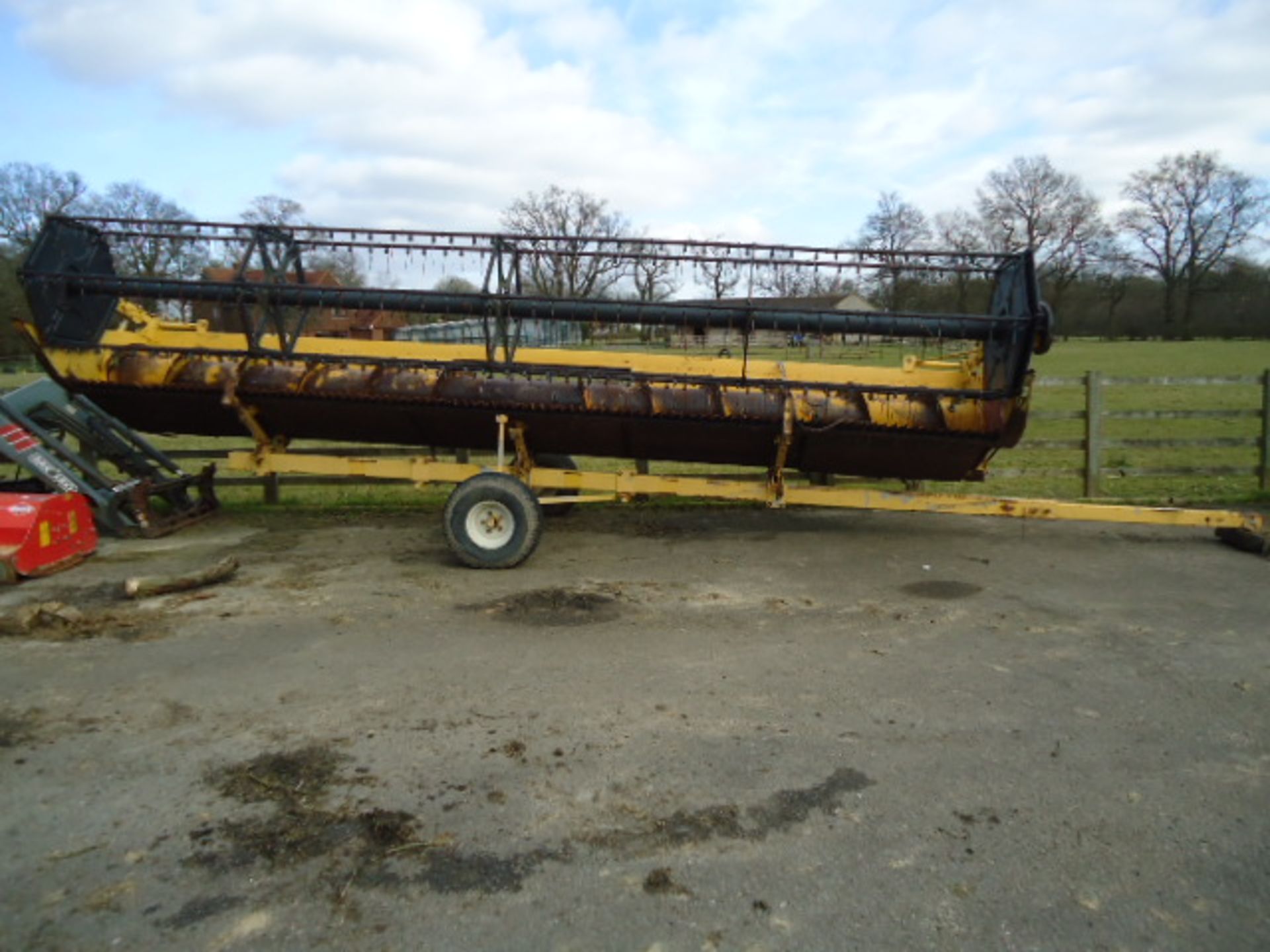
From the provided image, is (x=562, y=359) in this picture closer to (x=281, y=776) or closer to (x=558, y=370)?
(x=558, y=370)

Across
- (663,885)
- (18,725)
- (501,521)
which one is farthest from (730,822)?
(501,521)

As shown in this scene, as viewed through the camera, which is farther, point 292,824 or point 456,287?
point 456,287

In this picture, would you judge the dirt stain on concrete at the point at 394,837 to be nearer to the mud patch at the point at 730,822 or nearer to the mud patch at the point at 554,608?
the mud patch at the point at 730,822

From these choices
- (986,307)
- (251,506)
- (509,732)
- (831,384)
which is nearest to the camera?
(509,732)


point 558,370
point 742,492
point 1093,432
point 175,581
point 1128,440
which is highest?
point 558,370

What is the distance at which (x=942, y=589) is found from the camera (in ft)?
20.6

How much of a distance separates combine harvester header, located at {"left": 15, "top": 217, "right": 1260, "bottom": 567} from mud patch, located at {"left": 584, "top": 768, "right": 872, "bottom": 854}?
3643 millimetres

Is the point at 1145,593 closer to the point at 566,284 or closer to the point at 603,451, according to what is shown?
the point at 603,451

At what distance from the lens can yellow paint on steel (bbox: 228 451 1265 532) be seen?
683 centimetres

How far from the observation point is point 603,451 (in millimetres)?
7617

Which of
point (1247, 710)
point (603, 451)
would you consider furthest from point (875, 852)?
point (603, 451)

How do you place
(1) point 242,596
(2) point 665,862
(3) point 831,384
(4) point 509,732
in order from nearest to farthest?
(2) point 665,862 < (4) point 509,732 < (1) point 242,596 < (3) point 831,384

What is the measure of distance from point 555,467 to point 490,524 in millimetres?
2018

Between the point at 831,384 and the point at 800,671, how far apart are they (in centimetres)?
309
